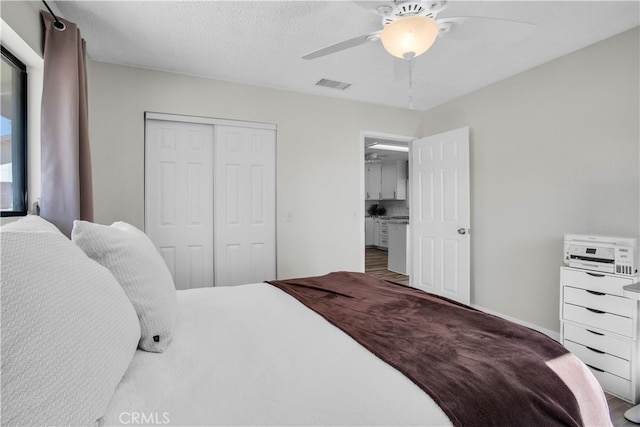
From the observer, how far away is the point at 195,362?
1.03m

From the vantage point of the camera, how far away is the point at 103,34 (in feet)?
7.92

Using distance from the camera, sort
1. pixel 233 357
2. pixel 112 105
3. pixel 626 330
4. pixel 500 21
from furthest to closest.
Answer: pixel 112 105 → pixel 626 330 → pixel 500 21 → pixel 233 357

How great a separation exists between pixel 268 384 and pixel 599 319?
8.26 ft

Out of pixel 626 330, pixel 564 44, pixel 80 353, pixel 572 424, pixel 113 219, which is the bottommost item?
pixel 626 330

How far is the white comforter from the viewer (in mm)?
783

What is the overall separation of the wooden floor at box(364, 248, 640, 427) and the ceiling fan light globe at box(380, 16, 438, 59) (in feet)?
8.05

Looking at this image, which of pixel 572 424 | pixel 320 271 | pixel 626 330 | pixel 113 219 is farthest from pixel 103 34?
pixel 626 330

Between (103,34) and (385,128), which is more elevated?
(103,34)

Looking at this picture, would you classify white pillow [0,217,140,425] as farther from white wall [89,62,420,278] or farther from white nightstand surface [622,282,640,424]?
white nightstand surface [622,282,640,424]

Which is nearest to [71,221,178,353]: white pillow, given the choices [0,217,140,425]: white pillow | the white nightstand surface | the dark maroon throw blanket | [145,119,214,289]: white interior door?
[0,217,140,425]: white pillow

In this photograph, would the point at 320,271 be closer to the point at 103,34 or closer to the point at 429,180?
the point at 429,180

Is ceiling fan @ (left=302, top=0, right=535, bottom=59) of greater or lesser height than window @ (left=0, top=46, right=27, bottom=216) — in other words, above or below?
above

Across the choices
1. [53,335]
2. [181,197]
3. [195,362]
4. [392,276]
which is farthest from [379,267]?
[53,335]

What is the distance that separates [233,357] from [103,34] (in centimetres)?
270
